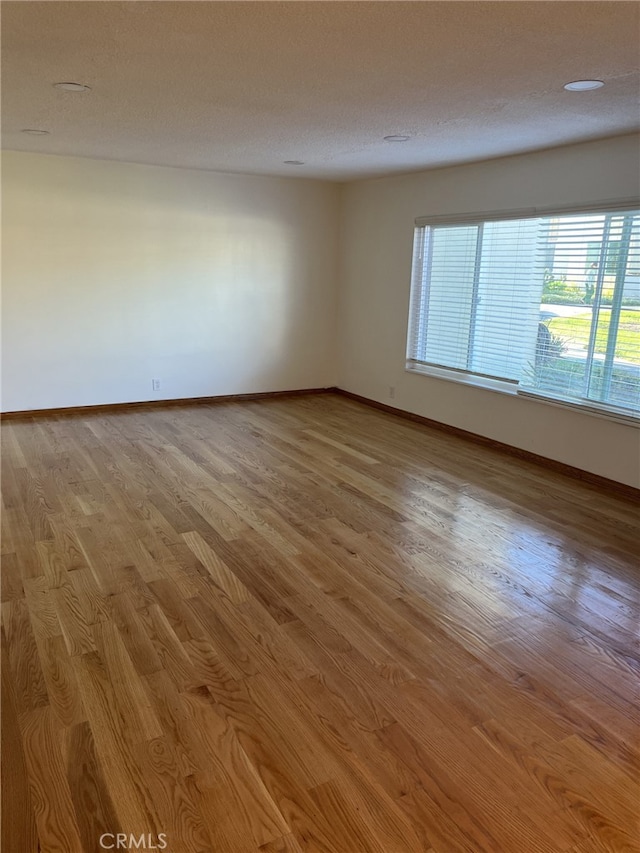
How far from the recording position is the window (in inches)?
158

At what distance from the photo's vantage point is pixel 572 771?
5.87ft

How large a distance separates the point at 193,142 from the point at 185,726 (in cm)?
399

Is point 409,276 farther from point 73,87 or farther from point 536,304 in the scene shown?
point 73,87

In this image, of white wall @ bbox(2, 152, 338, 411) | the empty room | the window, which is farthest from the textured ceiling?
white wall @ bbox(2, 152, 338, 411)

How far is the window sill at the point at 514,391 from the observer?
13.4 feet

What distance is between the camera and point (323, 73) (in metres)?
2.70

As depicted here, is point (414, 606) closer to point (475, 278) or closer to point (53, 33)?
point (53, 33)

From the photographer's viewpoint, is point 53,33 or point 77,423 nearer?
point 53,33

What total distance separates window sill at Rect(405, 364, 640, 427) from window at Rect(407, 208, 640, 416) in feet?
0.08

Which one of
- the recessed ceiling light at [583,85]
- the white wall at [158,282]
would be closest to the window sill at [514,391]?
the white wall at [158,282]

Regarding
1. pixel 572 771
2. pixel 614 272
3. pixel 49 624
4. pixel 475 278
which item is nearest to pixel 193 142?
pixel 475 278

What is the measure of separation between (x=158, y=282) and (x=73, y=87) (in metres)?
2.89

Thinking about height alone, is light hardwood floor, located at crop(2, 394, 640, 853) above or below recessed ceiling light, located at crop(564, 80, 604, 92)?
below

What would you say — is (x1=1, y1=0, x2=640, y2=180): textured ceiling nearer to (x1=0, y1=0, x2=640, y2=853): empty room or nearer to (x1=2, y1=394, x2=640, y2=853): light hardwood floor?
(x1=0, y1=0, x2=640, y2=853): empty room
